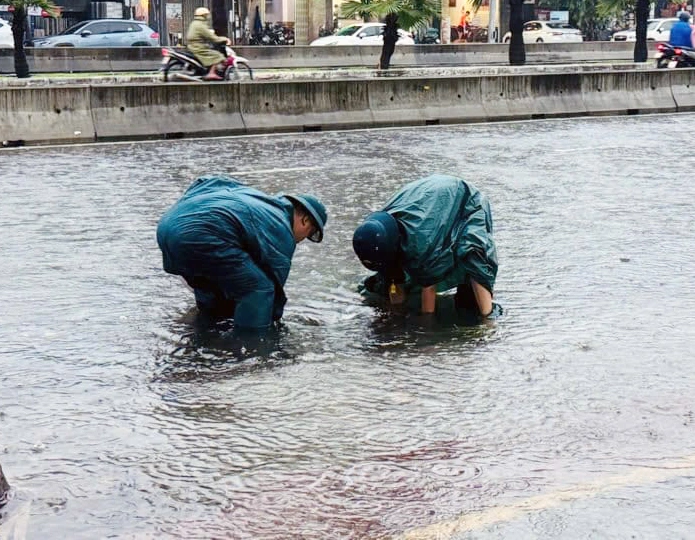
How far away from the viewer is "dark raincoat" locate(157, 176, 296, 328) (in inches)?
249

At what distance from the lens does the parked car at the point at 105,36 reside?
3522 cm

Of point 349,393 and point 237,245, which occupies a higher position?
point 237,245

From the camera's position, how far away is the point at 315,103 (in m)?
17.5

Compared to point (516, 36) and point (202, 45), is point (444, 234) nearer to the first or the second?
point (202, 45)

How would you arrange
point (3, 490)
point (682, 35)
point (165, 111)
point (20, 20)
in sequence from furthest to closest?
point (682, 35)
point (20, 20)
point (165, 111)
point (3, 490)

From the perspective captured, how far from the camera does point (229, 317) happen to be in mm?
7027

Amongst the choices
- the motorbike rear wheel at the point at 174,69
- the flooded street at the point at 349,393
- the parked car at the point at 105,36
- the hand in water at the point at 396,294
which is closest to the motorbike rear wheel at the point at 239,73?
the motorbike rear wheel at the point at 174,69

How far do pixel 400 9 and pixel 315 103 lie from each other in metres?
11.0

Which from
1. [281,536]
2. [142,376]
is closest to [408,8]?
[142,376]

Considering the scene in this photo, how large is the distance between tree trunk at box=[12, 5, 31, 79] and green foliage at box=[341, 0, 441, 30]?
23.6 ft

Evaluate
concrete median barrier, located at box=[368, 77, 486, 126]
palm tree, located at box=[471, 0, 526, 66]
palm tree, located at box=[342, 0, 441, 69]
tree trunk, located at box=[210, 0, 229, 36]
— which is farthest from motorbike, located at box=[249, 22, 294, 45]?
concrete median barrier, located at box=[368, 77, 486, 126]

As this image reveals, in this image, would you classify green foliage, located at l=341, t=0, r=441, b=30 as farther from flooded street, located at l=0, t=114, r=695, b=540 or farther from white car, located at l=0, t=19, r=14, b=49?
flooded street, located at l=0, t=114, r=695, b=540

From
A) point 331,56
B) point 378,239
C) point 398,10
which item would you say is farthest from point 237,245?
point 331,56

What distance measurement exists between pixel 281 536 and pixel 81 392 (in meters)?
1.93
